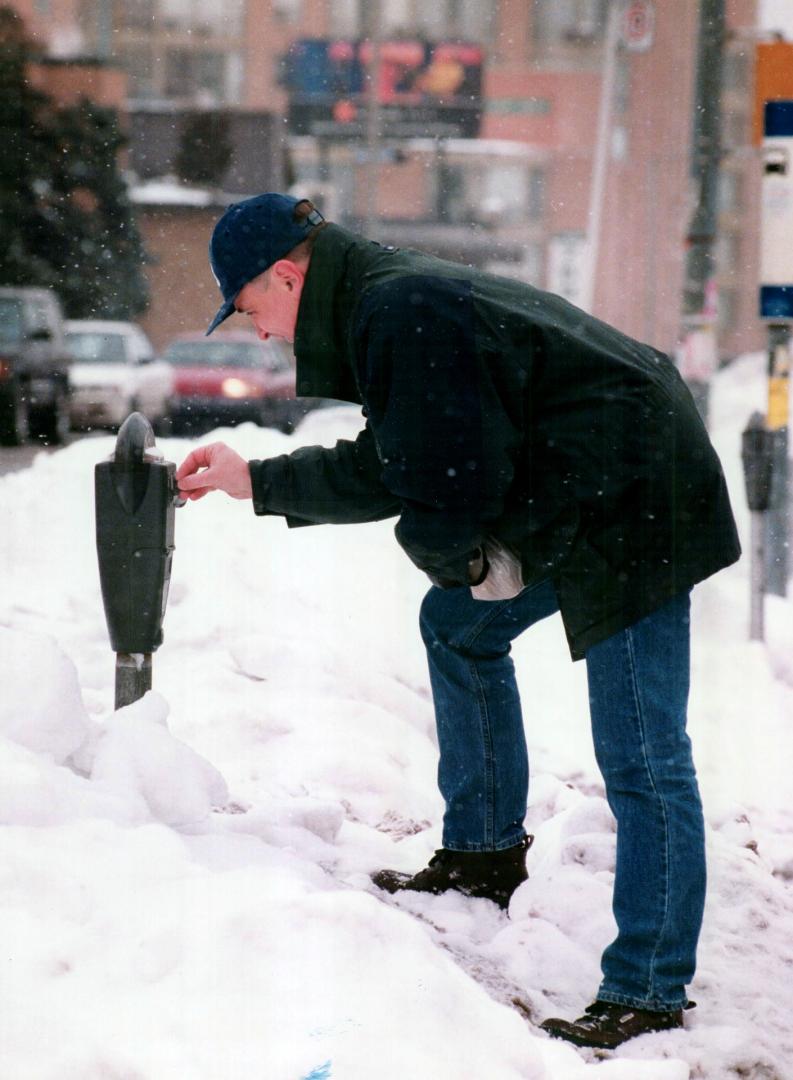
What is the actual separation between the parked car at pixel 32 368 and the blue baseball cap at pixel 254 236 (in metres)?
13.1

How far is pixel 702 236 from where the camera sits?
1044 cm

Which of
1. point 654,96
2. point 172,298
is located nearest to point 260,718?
point 172,298

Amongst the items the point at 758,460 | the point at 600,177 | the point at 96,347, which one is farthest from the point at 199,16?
the point at 758,460

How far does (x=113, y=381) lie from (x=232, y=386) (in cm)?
177

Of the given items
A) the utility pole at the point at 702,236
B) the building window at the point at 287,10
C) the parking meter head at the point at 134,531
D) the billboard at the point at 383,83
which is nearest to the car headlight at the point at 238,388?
the utility pole at the point at 702,236

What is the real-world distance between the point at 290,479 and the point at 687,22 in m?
53.7

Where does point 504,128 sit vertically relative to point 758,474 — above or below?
above

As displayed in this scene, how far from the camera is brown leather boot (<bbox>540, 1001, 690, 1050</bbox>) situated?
2.86m

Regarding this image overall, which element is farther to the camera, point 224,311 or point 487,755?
point 487,755

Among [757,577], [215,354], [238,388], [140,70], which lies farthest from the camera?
[140,70]

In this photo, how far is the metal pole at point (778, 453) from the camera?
23.2 ft

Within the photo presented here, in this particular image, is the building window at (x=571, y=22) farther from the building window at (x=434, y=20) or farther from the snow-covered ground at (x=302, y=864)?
the snow-covered ground at (x=302, y=864)

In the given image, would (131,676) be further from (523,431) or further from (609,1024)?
(609,1024)

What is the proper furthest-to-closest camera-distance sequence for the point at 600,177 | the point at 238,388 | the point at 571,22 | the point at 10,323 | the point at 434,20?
the point at 434,20, the point at 571,22, the point at 600,177, the point at 238,388, the point at 10,323
